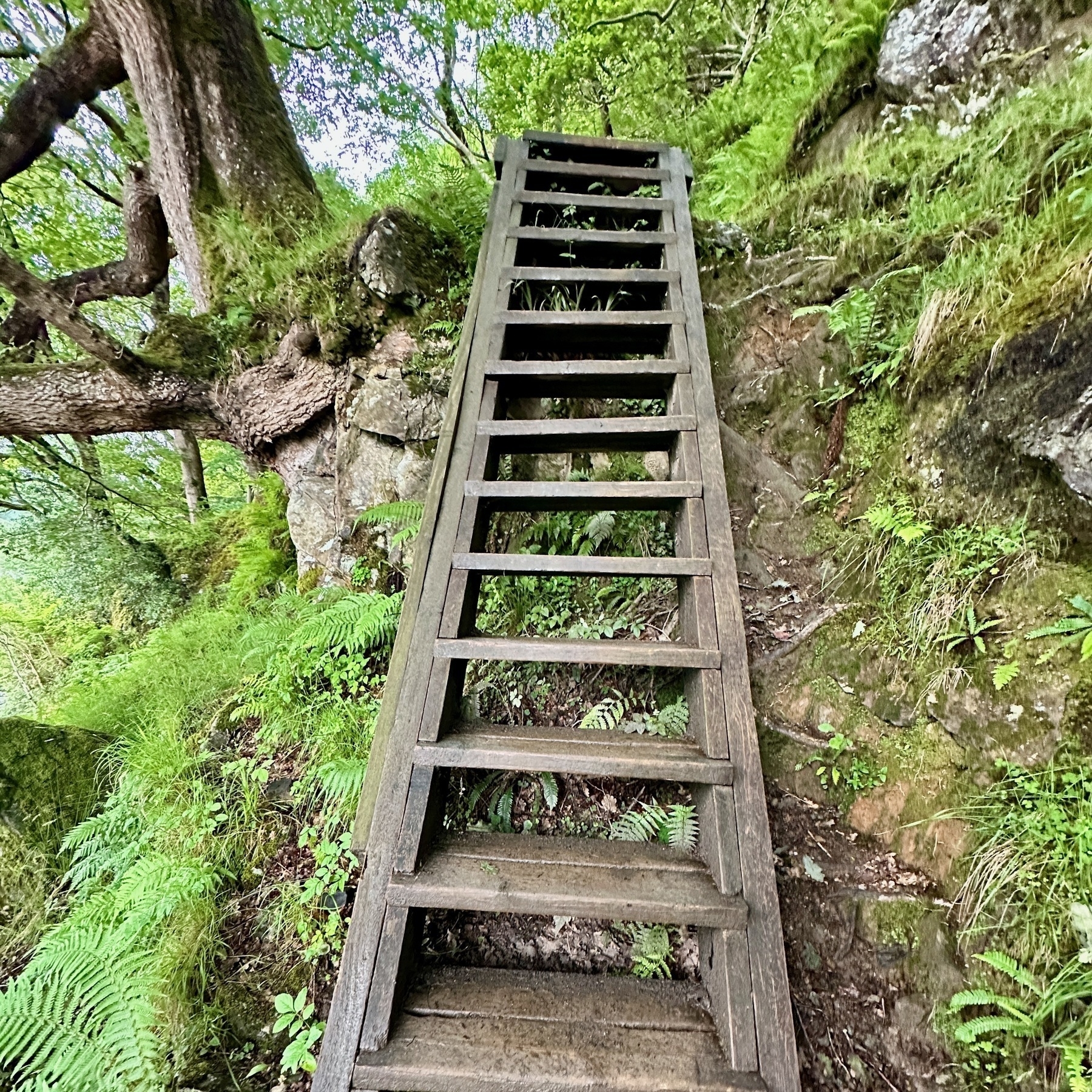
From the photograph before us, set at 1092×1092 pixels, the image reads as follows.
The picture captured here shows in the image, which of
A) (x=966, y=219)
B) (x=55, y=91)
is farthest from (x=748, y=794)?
(x=55, y=91)

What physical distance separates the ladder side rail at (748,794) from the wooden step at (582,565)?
0.09 metres

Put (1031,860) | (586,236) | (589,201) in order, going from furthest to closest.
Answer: (589,201)
(586,236)
(1031,860)

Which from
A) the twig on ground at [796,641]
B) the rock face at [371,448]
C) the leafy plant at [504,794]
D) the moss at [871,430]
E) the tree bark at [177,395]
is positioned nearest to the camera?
the leafy plant at [504,794]

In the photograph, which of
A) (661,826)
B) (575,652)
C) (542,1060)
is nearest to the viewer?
(542,1060)

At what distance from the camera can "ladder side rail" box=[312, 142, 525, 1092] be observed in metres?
1.16

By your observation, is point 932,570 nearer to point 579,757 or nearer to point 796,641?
point 796,641

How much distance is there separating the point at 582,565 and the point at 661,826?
90 centimetres

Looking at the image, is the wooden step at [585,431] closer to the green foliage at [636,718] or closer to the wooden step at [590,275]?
the wooden step at [590,275]

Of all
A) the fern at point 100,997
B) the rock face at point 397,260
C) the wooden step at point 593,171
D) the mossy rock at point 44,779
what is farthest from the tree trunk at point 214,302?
the fern at point 100,997

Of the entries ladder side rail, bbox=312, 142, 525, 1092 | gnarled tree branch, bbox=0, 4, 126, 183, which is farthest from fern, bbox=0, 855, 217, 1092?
gnarled tree branch, bbox=0, 4, 126, 183

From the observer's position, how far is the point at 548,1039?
120 centimetres

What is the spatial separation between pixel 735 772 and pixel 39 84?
22.6ft

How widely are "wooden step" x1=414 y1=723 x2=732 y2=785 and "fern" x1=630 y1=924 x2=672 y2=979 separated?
1.56ft

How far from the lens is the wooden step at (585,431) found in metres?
2.07
